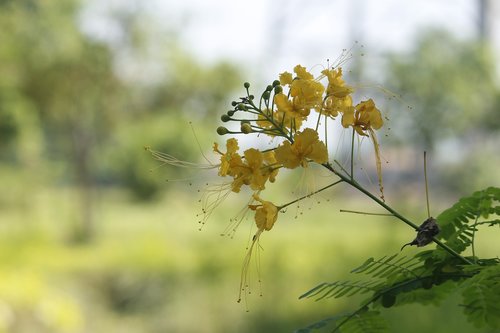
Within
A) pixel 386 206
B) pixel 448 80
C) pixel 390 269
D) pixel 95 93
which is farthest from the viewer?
pixel 95 93

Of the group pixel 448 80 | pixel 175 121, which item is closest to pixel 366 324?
pixel 448 80

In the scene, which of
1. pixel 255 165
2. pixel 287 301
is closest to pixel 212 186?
pixel 255 165

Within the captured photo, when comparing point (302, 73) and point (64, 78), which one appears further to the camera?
point (64, 78)

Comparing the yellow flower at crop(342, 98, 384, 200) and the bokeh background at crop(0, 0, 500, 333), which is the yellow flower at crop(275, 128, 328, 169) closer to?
the yellow flower at crop(342, 98, 384, 200)

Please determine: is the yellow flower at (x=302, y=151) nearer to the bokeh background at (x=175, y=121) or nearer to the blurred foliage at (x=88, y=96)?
the bokeh background at (x=175, y=121)

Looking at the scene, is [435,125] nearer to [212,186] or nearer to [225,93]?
[225,93]

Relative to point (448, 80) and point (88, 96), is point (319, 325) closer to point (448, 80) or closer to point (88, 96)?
point (448, 80)
